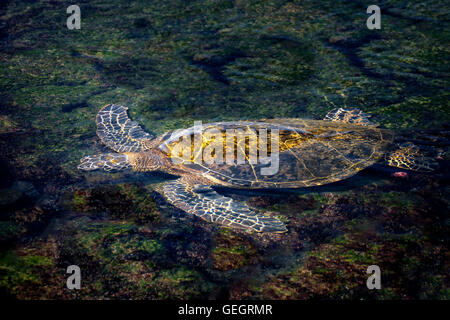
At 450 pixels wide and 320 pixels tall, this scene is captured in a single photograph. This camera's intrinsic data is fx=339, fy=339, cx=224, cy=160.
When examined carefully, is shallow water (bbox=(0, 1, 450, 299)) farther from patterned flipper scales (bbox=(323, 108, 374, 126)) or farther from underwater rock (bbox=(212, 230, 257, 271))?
patterned flipper scales (bbox=(323, 108, 374, 126))

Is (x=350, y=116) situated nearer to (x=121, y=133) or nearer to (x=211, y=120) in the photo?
(x=211, y=120)

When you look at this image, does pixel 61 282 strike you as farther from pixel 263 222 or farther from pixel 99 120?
pixel 99 120

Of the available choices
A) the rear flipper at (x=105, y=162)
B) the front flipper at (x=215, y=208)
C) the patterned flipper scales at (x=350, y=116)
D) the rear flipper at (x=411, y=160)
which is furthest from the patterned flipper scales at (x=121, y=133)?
the rear flipper at (x=411, y=160)

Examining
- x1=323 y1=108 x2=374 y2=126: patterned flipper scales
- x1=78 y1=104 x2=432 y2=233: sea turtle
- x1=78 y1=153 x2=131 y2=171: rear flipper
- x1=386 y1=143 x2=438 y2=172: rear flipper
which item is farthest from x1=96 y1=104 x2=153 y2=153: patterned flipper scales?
x1=386 y1=143 x2=438 y2=172: rear flipper

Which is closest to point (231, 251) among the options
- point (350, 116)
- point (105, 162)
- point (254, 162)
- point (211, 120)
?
point (254, 162)
